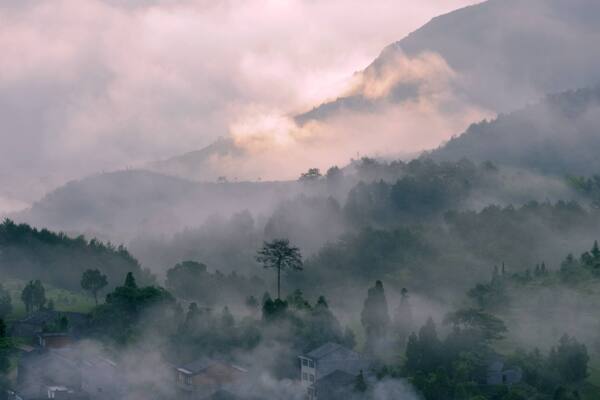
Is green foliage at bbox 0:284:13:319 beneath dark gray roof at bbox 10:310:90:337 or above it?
above

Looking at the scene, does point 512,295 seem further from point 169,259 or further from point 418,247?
point 169,259

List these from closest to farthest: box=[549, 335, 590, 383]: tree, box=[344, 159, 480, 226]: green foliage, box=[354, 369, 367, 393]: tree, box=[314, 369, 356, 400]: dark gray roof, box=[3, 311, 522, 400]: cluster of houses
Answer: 1. box=[354, 369, 367, 393]: tree
2. box=[549, 335, 590, 383]: tree
3. box=[314, 369, 356, 400]: dark gray roof
4. box=[3, 311, 522, 400]: cluster of houses
5. box=[344, 159, 480, 226]: green foliage

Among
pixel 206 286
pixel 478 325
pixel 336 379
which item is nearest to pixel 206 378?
pixel 336 379

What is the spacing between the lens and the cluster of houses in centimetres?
9744

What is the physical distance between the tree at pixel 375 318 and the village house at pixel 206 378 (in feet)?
44.6

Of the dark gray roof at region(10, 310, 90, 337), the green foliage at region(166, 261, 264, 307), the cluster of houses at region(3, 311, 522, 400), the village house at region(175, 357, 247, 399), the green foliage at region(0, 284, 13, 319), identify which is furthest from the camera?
the green foliage at region(166, 261, 264, 307)

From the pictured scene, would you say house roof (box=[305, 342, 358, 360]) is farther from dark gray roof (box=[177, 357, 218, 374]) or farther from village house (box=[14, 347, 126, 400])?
village house (box=[14, 347, 126, 400])

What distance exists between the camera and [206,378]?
103 meters

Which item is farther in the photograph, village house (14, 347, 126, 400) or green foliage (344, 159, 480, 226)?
green foliage (344, 159, 480, 226)

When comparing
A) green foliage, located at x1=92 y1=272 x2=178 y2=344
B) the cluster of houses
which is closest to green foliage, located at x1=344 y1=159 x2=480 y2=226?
green foliage, located at x1=92 y1=272 x2=178 y2=344

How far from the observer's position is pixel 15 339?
11488 centimetres

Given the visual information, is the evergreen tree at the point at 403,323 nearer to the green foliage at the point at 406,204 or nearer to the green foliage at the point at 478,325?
the green foliage at the point at 478,325

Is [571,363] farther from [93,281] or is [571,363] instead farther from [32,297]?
[93,281]

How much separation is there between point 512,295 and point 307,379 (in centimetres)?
3187
